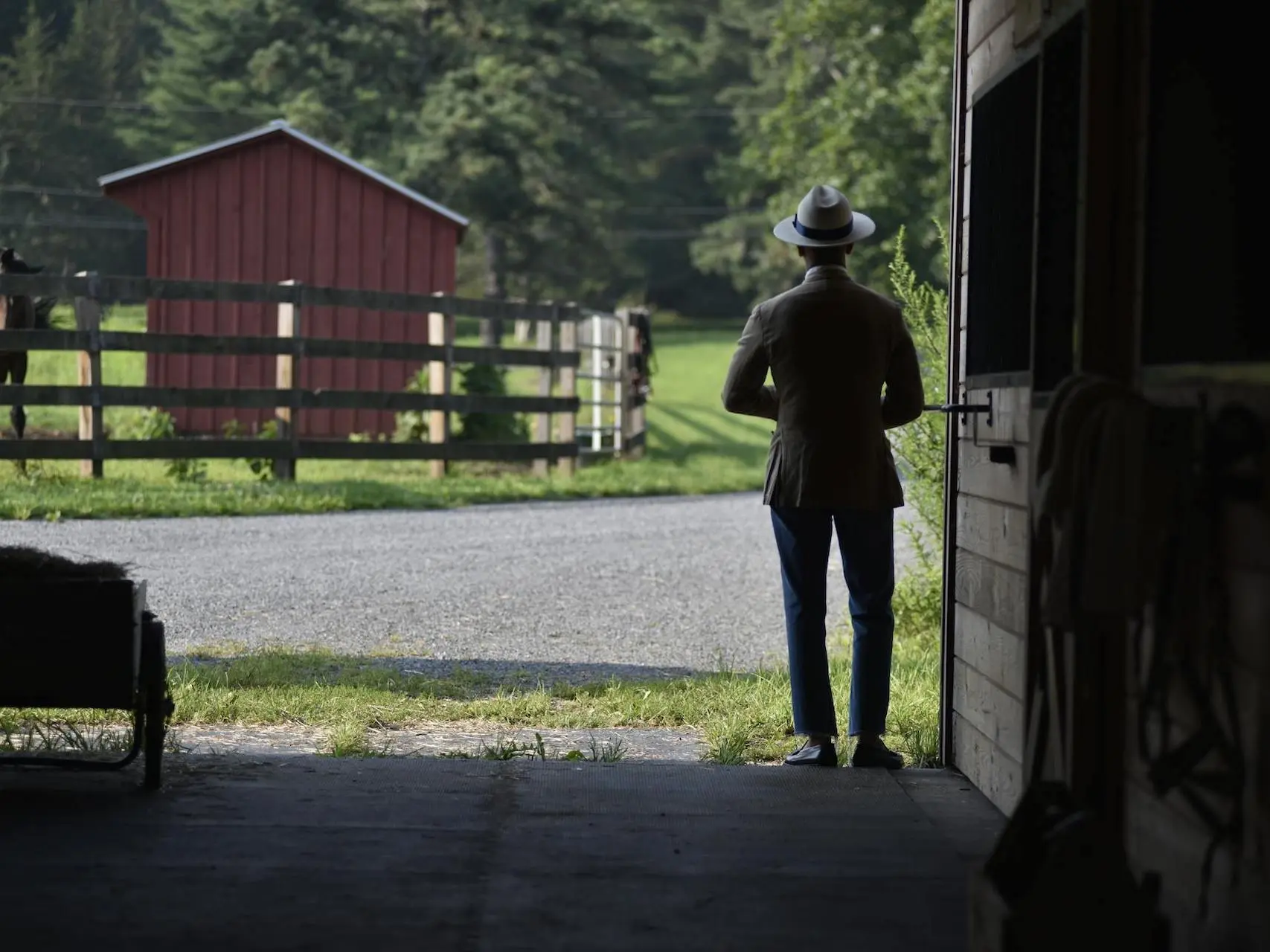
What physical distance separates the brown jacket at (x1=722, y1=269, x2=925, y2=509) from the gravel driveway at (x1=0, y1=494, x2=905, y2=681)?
241cm

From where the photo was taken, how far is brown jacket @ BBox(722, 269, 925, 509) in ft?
18.0

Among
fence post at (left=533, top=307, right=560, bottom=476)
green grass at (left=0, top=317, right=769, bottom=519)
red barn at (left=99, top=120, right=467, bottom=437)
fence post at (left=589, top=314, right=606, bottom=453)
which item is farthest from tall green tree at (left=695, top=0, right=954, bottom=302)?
fence post at (left=533, top=307, right=560, bottom=476)

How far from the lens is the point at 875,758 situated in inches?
221

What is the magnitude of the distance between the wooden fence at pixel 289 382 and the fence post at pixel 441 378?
2 cm

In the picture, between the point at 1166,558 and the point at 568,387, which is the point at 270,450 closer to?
the point at 568,387

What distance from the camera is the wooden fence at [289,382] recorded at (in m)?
14.1

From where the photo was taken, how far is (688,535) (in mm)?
13195

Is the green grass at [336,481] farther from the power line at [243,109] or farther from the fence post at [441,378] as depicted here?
the power line at [243,109]

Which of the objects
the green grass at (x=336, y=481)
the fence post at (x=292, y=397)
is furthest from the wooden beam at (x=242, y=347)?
the green grass at (x=336, y=481)

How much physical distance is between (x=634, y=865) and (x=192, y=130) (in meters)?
40.3

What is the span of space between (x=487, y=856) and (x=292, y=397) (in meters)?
10.9

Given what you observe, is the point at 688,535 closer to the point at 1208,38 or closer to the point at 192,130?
the point at 1208,38

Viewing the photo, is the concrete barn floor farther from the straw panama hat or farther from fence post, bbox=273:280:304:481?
fence post, bbox=273:280:304:481

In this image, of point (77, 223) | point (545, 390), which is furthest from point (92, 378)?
point (77, 223)
